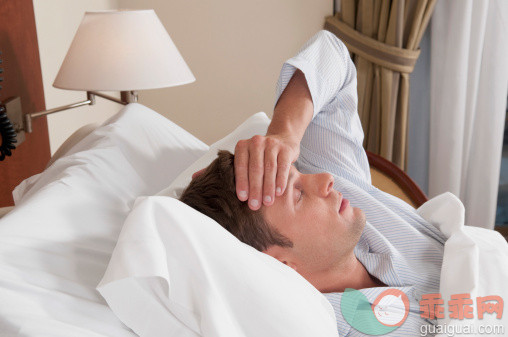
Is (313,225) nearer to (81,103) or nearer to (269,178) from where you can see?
(269,178)

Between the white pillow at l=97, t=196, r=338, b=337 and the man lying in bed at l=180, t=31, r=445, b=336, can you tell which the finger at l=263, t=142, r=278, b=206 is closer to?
the man lying in bed at l=180, t=31, r=445, b=336

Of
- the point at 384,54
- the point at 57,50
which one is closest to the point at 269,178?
the point at 57,50

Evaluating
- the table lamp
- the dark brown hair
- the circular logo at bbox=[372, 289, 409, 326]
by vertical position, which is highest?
the table lamp

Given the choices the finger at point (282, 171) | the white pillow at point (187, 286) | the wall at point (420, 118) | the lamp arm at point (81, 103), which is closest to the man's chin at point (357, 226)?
the finger at point (282, 171)

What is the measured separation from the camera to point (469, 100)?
292 centimetres

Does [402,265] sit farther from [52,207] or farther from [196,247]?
[52,207]

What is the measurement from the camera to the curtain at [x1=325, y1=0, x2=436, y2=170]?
283 centimetres

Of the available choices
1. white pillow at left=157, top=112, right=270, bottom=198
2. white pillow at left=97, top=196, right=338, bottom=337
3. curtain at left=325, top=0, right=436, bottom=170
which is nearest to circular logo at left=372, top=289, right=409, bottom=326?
white pillow at left=97, top=196, right=338, bottom=337

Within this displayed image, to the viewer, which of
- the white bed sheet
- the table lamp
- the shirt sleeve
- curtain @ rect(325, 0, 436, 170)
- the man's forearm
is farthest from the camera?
curtain @ rect(325, 0, 436, 170)

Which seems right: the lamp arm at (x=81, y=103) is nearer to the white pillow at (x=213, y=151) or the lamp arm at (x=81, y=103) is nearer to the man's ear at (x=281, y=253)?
the white pillow at (x=213, y=151)

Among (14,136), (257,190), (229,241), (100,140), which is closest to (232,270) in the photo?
(229,241)

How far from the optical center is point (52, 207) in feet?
3.56

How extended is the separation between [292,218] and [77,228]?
17.6 inches

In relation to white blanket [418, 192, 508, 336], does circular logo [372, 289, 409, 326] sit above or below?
below
